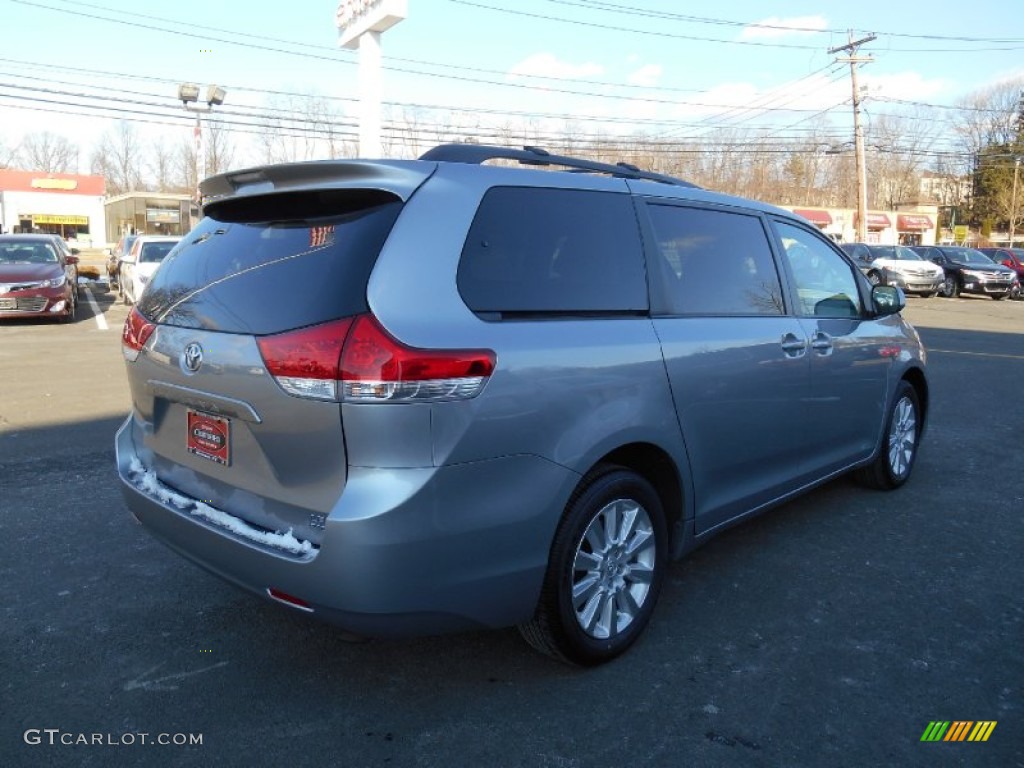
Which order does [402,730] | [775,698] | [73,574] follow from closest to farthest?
[402,730] → [775,698] → [73,574]

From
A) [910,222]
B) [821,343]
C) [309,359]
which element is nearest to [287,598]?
[309,359]

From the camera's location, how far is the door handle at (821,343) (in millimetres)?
4111

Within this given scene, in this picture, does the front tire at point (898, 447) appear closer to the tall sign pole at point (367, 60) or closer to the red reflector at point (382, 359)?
the red reflector at point (382, 359)

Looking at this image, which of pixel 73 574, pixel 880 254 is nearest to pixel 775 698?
pixel 73 574

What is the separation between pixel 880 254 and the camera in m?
28.3

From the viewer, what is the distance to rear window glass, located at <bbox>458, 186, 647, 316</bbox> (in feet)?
8.66

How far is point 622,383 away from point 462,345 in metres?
0.75

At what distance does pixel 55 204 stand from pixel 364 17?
186 ft

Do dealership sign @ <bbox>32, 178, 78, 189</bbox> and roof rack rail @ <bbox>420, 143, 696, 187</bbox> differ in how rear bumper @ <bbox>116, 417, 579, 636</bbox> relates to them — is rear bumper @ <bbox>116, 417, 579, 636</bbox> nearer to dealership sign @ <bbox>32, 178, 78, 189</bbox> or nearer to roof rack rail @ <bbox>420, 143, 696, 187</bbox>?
roof rack rail @ <bbox>420, 143, 696, 187</bbox>

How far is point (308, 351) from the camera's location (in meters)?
2.38

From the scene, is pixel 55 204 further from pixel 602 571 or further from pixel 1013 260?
pixel 602 571

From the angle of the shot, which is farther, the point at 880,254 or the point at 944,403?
the point at 880,254

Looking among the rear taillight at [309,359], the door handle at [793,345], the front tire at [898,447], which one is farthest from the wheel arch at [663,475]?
the front tire at [898,447]

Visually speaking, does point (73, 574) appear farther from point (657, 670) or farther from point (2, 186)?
point (2, 186)
